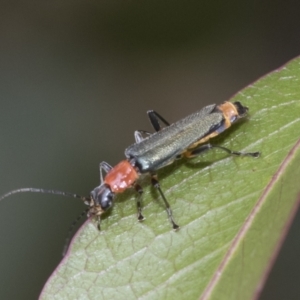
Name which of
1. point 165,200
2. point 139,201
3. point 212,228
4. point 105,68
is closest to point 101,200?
point 139,201

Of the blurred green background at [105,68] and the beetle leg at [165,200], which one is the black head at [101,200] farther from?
the blurred green background at [105,68]

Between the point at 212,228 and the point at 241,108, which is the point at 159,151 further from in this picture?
the point at 212,228

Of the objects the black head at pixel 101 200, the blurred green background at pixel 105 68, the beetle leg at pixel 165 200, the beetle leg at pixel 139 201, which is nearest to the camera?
the beetle leg at pixel 165 200

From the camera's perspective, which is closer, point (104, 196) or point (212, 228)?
point (212, 228)

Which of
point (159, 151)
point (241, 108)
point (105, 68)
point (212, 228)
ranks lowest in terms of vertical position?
point (212, 228)

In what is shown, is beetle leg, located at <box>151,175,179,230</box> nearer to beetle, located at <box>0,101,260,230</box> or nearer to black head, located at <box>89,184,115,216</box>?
beetle, located at <box>0,101,260,230</box>

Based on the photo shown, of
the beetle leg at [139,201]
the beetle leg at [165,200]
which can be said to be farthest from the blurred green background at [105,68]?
the beetle leg at [165,200]

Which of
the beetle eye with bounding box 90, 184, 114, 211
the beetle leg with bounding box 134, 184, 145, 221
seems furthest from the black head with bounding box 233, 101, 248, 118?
the beetle eye with bounding box 90, 184, 114, 211

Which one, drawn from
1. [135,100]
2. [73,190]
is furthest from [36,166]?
[135,100]
